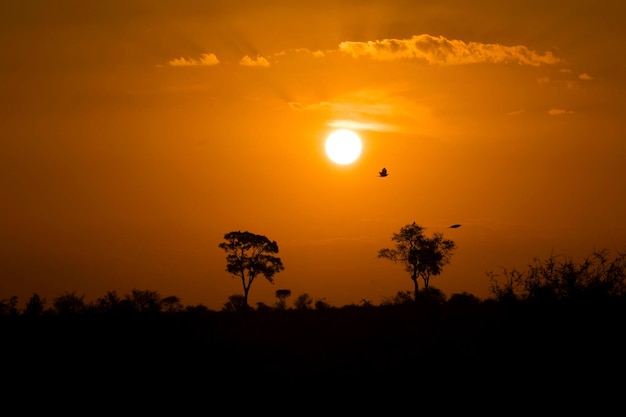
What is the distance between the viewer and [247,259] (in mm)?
68375

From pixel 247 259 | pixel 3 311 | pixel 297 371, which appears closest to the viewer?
pixel 297 371

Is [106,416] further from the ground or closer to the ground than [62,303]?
closer to the ground

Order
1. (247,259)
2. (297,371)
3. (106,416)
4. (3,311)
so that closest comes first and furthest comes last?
(106,416) → (297,371) → (3,311) → (247,259)

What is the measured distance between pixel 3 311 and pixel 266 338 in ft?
35.1

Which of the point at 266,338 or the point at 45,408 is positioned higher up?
the point at 266,338

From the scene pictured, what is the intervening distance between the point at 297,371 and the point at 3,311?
1295 centimetres

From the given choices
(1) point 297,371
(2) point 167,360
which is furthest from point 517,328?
(2) point 167,360

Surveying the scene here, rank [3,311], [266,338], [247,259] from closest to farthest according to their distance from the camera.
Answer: [266,338]
[3,311]
[247,259]

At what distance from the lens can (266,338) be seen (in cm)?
2214

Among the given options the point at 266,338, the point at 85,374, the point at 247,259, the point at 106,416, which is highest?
the point at 247,259

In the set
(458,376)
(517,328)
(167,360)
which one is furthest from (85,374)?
(517,328)

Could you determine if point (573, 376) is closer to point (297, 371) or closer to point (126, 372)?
point (297, 371)

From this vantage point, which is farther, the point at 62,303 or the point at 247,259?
the point at 247,259

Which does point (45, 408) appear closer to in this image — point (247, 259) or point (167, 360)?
point (167, 360)
